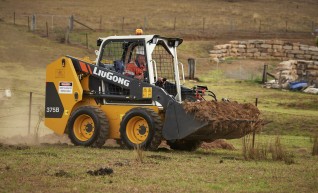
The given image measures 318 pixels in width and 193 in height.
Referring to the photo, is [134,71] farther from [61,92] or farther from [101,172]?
[101,172]

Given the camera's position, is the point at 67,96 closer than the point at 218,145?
Yes

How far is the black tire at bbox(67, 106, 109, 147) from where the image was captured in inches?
835

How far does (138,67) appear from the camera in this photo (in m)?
21.5

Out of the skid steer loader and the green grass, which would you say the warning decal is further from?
the green grass

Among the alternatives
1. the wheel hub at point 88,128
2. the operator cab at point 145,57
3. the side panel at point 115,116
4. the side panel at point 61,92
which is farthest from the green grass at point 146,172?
the operator cab at point 145,57

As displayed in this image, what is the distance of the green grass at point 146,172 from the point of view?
14500 millimetres

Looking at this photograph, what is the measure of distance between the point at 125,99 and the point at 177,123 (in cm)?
173

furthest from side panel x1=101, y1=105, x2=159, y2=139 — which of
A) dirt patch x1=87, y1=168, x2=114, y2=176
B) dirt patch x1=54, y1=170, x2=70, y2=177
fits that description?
dirt patch x1=54, y1=170, x2=70, y2=177

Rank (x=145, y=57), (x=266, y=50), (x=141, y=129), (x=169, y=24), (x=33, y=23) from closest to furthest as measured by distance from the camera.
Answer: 1. (x=141, y=129)
2. (x=145, y=57)
3. (x=33, y=23)
4. (x=266, y=50)
5. (x=169, y=24)

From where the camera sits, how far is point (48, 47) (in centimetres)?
5091

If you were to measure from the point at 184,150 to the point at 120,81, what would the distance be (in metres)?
2.43

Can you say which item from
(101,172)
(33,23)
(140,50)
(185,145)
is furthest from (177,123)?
(33,23)

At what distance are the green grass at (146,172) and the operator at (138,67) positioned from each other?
2066 mm

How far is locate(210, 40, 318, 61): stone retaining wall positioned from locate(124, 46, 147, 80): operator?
121 feet
